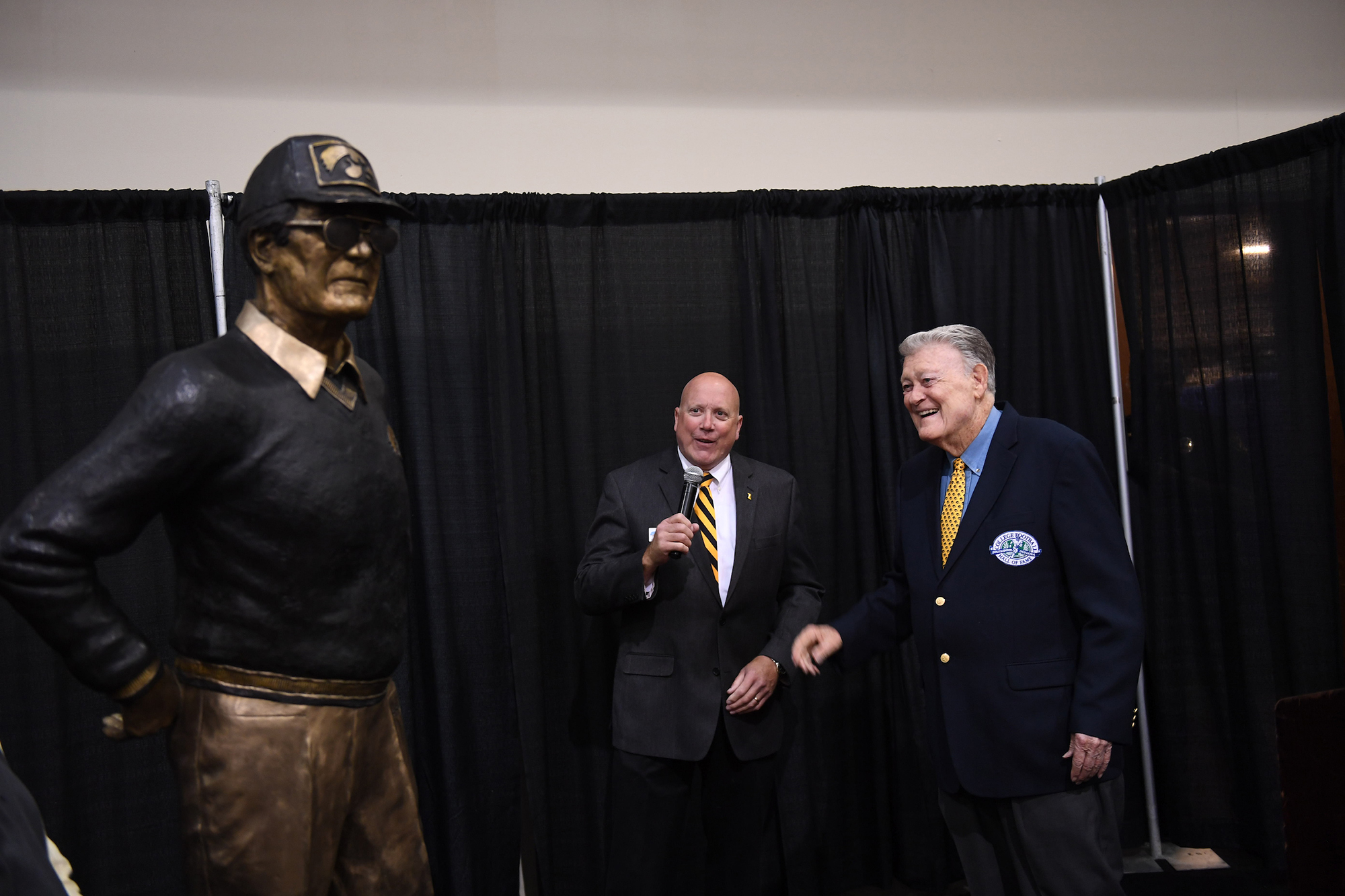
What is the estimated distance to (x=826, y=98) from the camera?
11.9ft

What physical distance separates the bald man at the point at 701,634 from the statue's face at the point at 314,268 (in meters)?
1.24

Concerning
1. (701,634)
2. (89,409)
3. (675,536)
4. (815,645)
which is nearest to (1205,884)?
(815,645)

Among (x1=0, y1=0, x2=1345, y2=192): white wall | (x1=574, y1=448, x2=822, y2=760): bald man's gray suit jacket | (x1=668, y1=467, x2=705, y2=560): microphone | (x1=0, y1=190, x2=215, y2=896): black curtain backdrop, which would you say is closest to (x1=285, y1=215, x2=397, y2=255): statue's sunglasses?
(x1=668, y1=467, x2=705, y2=560): microphone

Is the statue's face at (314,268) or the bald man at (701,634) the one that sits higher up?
the statue's face at (314,268)

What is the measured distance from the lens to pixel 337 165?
138 cm

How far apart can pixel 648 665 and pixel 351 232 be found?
5.32ft

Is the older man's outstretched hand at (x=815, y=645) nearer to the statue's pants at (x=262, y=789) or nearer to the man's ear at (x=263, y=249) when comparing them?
the statue's pants at (x=262, y=789)

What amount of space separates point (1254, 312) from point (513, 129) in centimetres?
248

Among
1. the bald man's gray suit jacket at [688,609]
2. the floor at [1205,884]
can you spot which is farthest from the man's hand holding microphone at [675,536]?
the floor at [1205,884]

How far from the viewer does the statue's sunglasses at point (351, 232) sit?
4.49 feet

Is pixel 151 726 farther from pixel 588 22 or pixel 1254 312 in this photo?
pixel 1254 312

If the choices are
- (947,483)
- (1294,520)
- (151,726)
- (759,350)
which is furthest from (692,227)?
(151,726)

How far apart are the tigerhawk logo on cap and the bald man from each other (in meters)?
1.31

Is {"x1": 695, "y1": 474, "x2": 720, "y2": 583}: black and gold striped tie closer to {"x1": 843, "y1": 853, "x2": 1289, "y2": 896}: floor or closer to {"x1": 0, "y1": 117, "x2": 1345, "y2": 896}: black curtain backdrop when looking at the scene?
{"x1": 0, "y1": 117, "x2": 1345, "y2": 896}: black curtain backdrop
